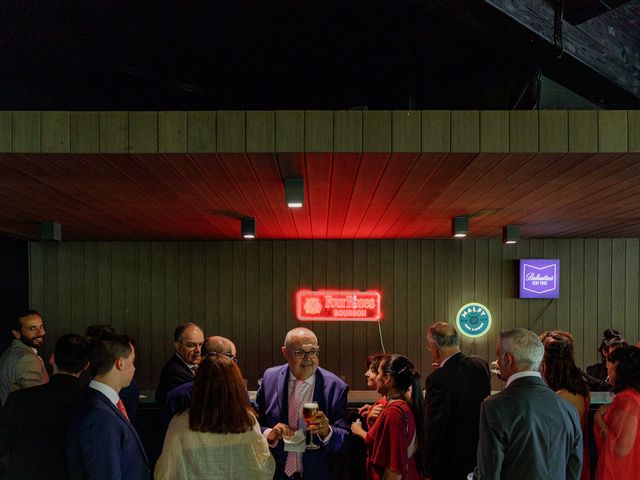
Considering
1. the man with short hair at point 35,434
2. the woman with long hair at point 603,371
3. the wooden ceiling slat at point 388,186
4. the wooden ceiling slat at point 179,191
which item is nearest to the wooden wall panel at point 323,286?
the woman with long hair at point 603,371

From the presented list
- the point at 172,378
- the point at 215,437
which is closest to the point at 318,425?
the point at 215,437

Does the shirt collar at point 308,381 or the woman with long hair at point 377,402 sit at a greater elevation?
the shirt collar at point 308,381

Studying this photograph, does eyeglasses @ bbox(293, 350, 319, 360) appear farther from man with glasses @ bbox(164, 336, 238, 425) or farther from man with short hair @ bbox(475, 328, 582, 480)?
man with short hair @ bbox(475, 328, 582, 480)

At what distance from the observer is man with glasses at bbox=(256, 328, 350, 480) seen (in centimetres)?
291

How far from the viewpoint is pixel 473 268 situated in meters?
6.98

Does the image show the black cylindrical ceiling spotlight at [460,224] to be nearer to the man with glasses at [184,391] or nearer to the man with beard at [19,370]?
the man with glasses at [184,391]

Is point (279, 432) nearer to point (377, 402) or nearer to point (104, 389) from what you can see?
point (377, 402)

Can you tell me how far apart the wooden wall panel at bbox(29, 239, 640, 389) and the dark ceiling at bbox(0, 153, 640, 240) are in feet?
4.63

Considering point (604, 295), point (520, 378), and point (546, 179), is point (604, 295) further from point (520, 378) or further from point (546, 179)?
point (520, 378)

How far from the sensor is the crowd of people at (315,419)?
85.8 inches

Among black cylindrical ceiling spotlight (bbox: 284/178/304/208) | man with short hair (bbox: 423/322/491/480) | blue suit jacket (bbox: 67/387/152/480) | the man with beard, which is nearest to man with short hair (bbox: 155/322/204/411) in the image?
the man with beard

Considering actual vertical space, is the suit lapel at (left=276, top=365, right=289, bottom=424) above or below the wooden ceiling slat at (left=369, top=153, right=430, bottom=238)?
below

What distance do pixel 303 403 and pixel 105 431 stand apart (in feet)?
4.10
